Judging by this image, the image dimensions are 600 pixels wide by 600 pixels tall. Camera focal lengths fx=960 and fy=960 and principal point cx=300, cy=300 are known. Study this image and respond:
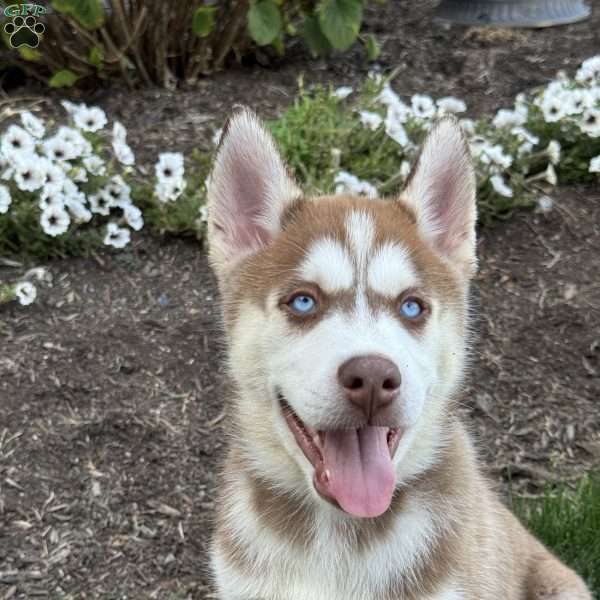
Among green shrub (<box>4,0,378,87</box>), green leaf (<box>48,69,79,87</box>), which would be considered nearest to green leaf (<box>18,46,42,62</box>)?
green shrub (<box>4,0,378,87</box>)

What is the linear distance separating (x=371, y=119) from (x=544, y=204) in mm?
1076

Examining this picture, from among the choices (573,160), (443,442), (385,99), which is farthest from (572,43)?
(443,442)

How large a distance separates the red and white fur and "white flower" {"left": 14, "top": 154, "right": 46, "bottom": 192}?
1.97m

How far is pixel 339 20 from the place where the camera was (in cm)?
614

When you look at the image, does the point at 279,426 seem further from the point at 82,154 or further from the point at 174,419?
→ the point at 82,154

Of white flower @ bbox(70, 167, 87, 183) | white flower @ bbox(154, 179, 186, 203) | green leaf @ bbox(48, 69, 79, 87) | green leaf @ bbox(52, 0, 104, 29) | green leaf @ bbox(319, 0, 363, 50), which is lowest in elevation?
green leaf @ bbox(48, 69, 79, 87)

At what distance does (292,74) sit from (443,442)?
436 centimetres

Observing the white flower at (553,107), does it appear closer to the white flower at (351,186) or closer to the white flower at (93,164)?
the white flower at (351,186)

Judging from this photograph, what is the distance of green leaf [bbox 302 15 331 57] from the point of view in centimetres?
649

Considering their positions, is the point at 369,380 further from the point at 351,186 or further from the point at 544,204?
the point at 544,204

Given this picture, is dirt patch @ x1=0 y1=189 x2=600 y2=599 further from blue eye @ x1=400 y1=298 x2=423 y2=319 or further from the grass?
blue eye @ x1=400 y1=298 x2=423 y2=319

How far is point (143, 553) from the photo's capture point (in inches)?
144

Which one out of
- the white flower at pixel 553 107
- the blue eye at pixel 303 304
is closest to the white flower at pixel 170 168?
the white flower at pixel 553 107

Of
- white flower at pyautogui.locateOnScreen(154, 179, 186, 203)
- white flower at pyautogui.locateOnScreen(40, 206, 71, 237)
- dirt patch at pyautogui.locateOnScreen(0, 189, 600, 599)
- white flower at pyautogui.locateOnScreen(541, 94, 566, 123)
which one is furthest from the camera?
white flower at pyautogui.locateOnScreen(541, 94, 566, 123)
